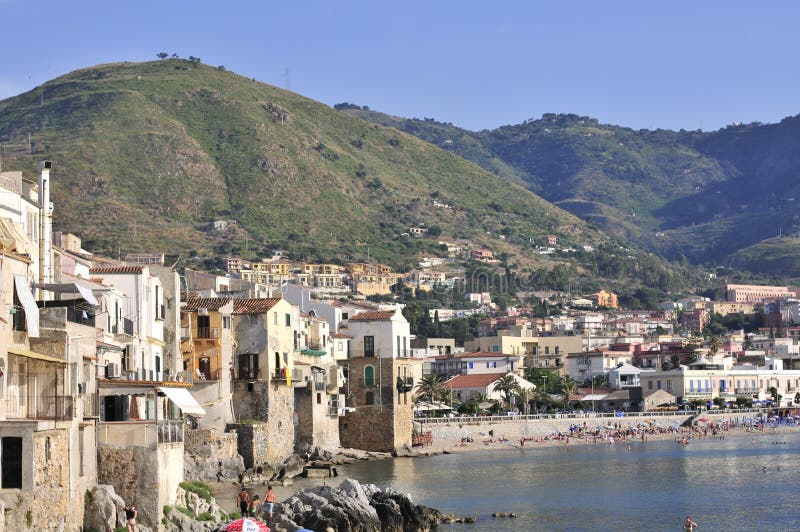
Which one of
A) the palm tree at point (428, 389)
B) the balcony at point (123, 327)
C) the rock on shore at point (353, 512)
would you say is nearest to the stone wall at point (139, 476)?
the rock on shore at point (353, 512)

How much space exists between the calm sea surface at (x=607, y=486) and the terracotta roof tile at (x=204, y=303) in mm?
11613

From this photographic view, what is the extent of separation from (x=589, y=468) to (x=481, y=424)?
82.5ft

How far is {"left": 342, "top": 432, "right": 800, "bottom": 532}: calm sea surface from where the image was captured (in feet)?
201

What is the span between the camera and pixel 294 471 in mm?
71562

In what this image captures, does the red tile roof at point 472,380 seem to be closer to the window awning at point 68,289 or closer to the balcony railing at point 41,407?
the window awning at point 68,289

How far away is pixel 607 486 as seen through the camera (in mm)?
76750

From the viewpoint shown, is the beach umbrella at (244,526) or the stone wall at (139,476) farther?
the stone wall at (139,476)

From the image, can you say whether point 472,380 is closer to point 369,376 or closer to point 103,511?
point 369,376

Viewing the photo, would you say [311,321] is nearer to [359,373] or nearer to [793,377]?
[359,373]

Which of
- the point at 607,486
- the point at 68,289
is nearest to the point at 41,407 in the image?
the point at 68,289

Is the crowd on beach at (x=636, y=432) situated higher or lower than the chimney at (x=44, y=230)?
lower

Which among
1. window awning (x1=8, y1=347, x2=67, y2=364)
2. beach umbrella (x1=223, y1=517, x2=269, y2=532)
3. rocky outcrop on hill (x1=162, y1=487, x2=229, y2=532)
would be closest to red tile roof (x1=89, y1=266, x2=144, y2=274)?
rocky outcrop on hill (x1=162, y1=487, x2=229, y2=532)

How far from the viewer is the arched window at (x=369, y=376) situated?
89.5 metres

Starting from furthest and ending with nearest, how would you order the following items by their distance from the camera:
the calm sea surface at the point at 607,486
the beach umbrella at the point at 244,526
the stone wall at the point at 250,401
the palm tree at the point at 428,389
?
the palm tree at the point at 428,389 → the stone wall at the point at 250,401 → the calm sea surface at the point at 607,486 → the beach umbrella at the point at 244,526
